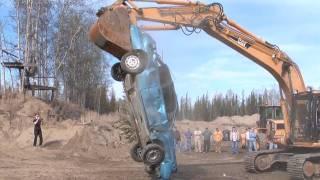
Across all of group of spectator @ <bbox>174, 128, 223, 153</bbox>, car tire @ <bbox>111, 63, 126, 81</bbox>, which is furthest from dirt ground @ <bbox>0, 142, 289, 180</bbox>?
group of spectator @ <bbox>174, 128, 223, 153</bbox>

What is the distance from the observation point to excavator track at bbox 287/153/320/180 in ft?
56.5

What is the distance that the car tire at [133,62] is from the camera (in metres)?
12.1

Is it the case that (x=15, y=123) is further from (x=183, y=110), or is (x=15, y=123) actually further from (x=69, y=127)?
(x=183, y=110)

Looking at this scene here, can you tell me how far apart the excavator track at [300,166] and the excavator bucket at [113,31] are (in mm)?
7265

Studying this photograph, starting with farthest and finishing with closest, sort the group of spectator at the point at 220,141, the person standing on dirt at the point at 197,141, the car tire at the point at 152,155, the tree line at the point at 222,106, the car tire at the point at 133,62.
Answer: the tree line at the point at 222,106 → the person standing on dirt at the point at 197,141 → the group of spectator at the point at 220,141 → the car tire at the point at 133,62 → the car tire at the point at 152,155

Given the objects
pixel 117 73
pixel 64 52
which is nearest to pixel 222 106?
pixel 64 52

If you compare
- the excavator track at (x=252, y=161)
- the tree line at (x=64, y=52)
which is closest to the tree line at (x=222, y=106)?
the tree line at (x=64, y=52)

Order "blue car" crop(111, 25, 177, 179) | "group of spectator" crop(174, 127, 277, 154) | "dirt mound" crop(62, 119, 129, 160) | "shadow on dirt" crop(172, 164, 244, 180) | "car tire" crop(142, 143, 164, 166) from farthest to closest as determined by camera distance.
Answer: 1. "group of spectator" crop(174, 127, 277, 154)
2. "dirt mound" crop(62, 119, 129, 160)
3. "shadow on dirt" crop(172, 164, 244, 180)
4. "blue car" crop(111, 25, 177, 179)
5. "car tire" crop(142, 143, 164, 166)

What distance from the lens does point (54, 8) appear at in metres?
41.2

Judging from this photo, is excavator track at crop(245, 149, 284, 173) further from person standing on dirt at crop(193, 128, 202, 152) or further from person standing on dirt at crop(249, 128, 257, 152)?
person standing on dirt at crop(193, 128, 202, 152)

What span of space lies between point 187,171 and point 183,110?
38922 mm

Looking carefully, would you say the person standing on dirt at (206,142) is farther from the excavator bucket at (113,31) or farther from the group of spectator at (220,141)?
the excavator bucket at (113,31)

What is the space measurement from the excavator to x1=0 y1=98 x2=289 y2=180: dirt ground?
38.9 inches

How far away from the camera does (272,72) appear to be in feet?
62.1
